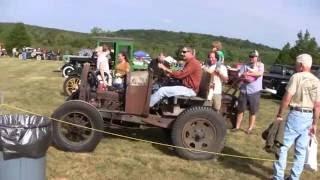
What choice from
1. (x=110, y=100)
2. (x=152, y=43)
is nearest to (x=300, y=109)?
(x=110, y=100)

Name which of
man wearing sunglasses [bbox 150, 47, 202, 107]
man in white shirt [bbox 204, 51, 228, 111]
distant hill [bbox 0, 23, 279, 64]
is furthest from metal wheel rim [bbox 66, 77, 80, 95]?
distant hill [bbox 0, 23, 279, 64]

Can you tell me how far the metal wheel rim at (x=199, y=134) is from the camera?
8.24 metres

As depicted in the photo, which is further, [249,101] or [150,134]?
[249,101]

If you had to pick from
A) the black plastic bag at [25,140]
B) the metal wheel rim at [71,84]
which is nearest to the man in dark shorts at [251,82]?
the black plastic bag at [25,140]

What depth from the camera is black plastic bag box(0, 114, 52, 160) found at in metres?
5.43

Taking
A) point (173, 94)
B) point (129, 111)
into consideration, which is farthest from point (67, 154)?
point (173, 94)

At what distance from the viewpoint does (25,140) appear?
216 inches

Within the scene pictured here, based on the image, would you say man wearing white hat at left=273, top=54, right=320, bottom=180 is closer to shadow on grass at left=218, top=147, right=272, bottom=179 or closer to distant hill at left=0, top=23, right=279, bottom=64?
shadow on grass at left=218, top=147, right=272, bottom=179

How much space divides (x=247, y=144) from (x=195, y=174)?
2.56m

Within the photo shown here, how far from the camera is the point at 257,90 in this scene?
10.6 metres

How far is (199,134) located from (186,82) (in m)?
0.85

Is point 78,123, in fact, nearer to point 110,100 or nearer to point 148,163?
point 110,100

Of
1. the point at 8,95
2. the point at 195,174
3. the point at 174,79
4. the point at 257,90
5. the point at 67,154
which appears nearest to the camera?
the point at 195,174

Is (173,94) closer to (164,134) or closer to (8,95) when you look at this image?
(164,134)
